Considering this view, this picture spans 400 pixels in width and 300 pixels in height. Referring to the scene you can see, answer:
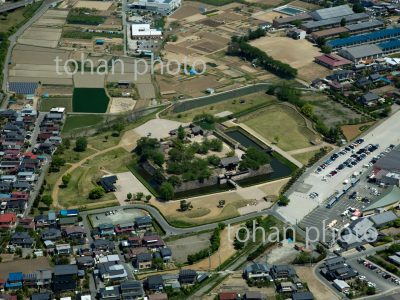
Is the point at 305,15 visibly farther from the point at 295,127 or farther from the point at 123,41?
the point at 295,127

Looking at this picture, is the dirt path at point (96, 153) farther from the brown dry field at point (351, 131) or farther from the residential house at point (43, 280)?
the brown dry field at point (351, 131)

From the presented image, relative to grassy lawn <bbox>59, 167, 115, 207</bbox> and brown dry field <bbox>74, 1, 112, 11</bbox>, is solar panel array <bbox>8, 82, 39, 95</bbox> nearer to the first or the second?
grassy lawn <bbox>59, 167, 115, 207</bbox>

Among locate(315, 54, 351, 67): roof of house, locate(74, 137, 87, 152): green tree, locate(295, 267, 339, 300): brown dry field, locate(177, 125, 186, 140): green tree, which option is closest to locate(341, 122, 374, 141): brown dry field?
locate(315, 54, 351, 67): roof of house

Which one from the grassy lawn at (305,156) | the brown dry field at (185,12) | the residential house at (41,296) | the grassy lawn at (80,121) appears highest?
the residential house at (41,296)

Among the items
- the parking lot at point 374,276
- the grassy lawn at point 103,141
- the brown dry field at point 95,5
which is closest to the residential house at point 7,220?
the grassy lawn at point 103,141

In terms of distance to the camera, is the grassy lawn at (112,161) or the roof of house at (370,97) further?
the roof of house at (370,97)

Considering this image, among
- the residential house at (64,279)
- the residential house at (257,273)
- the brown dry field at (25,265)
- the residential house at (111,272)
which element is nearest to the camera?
the residential house at (64,279)

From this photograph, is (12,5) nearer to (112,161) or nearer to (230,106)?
(230,106)
